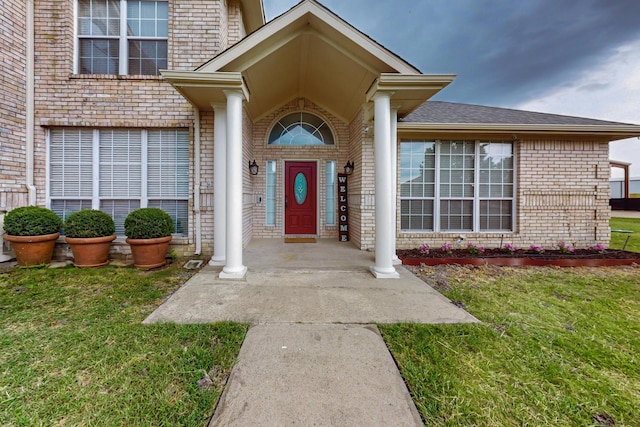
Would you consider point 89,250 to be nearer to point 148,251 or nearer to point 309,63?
point 148,251

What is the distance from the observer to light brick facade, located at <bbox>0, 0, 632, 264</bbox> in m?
4.90

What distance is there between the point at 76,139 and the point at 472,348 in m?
7.38

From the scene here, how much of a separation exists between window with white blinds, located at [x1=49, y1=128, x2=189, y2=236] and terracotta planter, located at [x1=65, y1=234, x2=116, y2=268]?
751 millimetres

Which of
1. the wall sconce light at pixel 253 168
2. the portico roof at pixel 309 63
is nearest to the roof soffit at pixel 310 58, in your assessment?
the portico roof at pixel 309 63

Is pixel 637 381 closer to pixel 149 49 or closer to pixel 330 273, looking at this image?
pixel 330 273

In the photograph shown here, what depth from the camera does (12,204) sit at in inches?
189

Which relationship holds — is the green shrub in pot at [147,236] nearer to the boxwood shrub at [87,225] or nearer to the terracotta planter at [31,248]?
the boxwood shrub at [87,225]

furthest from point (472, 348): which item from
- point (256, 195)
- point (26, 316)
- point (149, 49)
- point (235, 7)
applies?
point (235, 7)

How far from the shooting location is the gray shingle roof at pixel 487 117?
229 inches

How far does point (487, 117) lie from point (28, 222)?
9.41 meters

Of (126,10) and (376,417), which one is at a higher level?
(126,10)

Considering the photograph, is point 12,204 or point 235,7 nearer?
point 12,204

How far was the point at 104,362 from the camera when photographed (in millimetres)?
2074

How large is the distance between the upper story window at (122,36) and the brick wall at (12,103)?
87cm
